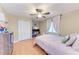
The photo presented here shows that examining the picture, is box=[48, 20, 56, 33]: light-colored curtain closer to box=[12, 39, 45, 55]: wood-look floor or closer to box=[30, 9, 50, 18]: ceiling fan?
box=[30, 9, 50, 18]: ceiling fan

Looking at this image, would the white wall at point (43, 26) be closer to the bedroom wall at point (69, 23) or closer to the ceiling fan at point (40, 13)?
the ceiling fan at point (40, 13)

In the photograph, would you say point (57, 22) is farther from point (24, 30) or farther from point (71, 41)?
point (24, 30)

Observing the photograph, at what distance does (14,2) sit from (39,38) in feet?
1.92

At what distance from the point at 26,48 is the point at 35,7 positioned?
1.84 ft

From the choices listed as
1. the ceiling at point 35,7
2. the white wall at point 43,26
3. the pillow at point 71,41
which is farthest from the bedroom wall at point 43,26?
the pillow at point 71,41

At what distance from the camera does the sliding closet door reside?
1.45m

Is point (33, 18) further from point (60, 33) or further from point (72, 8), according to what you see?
point (72, 8)

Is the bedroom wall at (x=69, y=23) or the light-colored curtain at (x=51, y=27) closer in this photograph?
the bedroom wall at (x=69, y=23)

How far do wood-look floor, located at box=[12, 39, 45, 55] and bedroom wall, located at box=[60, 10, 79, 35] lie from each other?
414mm

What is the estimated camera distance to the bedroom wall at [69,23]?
4.41 ft

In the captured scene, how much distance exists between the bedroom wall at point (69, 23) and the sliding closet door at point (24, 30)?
451 mm

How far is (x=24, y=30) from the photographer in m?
1.48

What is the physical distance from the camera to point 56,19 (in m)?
1.42

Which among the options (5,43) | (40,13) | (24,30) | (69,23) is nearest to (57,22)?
(69,23)
